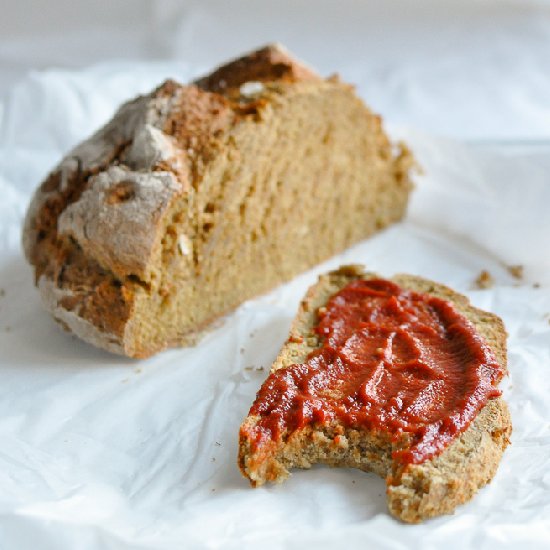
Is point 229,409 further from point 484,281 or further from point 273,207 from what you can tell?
point 484,281

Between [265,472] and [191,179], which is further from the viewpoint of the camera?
[191,179]

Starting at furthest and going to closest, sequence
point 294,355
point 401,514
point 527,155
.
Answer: point 527,155 < point 294,355 < point 401,514

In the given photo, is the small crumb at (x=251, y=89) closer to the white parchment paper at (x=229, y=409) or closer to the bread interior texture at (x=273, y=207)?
the bread interior texture at (x=273, y=207)

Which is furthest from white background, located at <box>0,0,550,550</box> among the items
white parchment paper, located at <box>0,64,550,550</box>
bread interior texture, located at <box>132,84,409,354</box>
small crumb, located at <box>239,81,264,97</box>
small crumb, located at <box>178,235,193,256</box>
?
small crumb, located at <box>239,81,264,97</box>

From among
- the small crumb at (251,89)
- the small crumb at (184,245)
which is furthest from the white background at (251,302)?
the small crumb at (251,89)

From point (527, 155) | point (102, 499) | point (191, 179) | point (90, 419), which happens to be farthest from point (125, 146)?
point (527, 155)

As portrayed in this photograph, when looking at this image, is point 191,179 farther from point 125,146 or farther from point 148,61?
point 148,61
